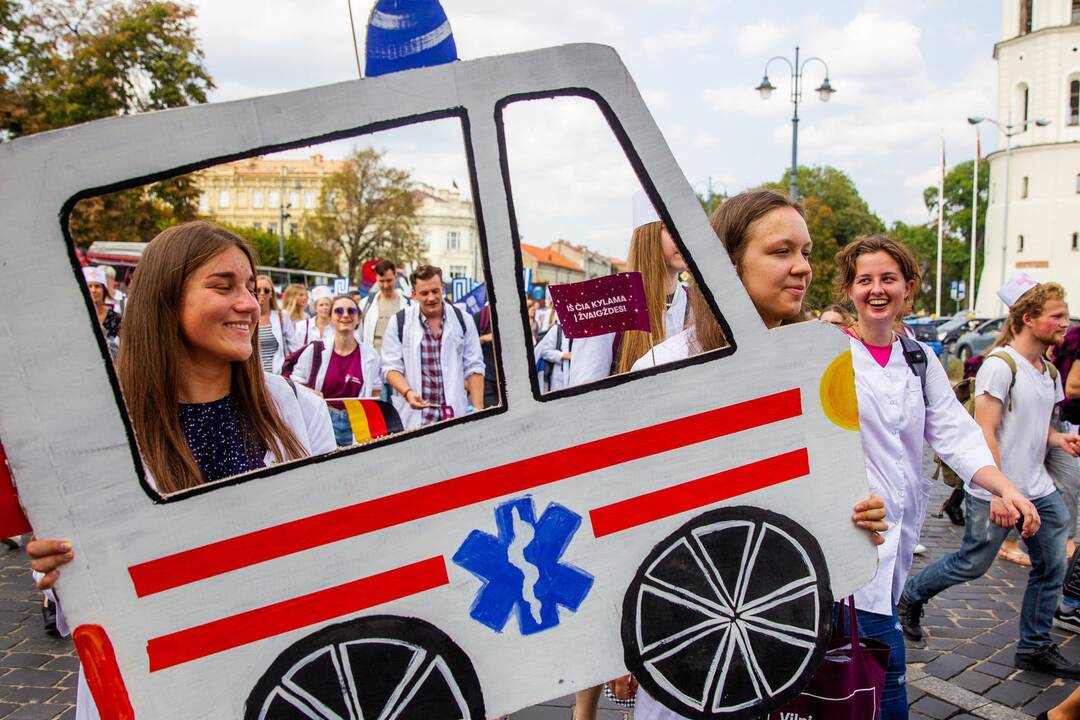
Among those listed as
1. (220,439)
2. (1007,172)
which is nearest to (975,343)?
(220,439)

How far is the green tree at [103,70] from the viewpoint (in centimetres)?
1919

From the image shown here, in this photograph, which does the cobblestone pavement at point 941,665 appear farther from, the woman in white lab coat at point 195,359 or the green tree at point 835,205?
the green tree at point 835,205

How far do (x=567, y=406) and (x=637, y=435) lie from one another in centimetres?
15

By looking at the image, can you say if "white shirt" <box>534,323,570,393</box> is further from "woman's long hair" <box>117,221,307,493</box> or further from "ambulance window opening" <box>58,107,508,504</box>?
"ambulance window opening" <box>58,107,508,504</box>

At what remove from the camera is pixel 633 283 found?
65.8 inches

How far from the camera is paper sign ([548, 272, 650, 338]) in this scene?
Result: 1.62 meters

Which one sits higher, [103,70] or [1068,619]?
[103,70]

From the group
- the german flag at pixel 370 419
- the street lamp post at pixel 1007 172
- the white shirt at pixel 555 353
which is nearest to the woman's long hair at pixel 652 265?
the german flag at pixel 370 419

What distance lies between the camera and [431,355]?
5.80 meters

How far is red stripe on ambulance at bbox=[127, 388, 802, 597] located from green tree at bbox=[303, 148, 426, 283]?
33.1 meters

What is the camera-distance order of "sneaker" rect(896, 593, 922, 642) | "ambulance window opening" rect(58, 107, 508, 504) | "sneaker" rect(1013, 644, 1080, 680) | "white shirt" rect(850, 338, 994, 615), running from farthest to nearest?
"sneaker" rect(896, 593, 922, 642) < "sneaker" rect(1013, 644, 1080, 680) < "white shirt" rect(850, 338, 994, 615) < "ambulance window opening" rect(58, 107, 508, 504)

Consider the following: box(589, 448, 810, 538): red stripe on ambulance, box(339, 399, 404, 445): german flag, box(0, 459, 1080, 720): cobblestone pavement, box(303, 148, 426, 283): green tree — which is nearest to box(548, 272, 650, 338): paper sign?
box(589, 448, 810, 538): red stripe on ambulance

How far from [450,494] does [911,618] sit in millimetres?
3886

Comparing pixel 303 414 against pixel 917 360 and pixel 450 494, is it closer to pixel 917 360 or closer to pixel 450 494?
pixel 450 494
